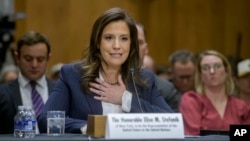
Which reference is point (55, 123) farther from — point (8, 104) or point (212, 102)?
point (212, 102)

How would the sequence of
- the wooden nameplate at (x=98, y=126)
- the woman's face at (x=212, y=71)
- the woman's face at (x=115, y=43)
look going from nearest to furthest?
1. the wooden nameplate at (x=98, y=126)
2. the woman's face at (x=115, y=43)
3. the woman's face at (x=212, y=71)

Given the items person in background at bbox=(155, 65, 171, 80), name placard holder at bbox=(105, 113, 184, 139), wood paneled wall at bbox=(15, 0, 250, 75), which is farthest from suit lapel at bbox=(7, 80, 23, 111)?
wood paneled wall at bbox=(15, 0, 250, 75)

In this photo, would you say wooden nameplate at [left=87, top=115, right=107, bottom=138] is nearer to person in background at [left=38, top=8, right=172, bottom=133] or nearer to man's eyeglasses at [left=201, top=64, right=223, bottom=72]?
person in background at [left=38, top=8, right=172, bottom=133]

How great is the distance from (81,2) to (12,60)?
1.29m

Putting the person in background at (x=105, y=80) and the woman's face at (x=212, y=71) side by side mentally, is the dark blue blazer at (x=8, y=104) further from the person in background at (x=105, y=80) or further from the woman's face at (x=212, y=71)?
the woman's face at (x=212, y=71)

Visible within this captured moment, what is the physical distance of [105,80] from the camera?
412cm

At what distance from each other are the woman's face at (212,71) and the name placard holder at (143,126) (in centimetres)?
276

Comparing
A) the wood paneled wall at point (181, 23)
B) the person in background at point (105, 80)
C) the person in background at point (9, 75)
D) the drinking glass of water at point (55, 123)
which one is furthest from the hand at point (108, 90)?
the wood paneled wall at point (181, 23)

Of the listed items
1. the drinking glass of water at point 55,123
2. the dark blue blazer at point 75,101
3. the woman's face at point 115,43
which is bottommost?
the drinking glass of water at point 55,123

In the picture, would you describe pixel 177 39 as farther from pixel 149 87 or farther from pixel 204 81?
pixel 149 87

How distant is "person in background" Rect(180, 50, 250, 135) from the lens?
5.80 m

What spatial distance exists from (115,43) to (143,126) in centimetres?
90

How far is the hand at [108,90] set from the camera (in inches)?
157

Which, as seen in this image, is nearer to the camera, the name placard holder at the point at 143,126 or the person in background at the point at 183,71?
the name placard holder at the point at 143,126
